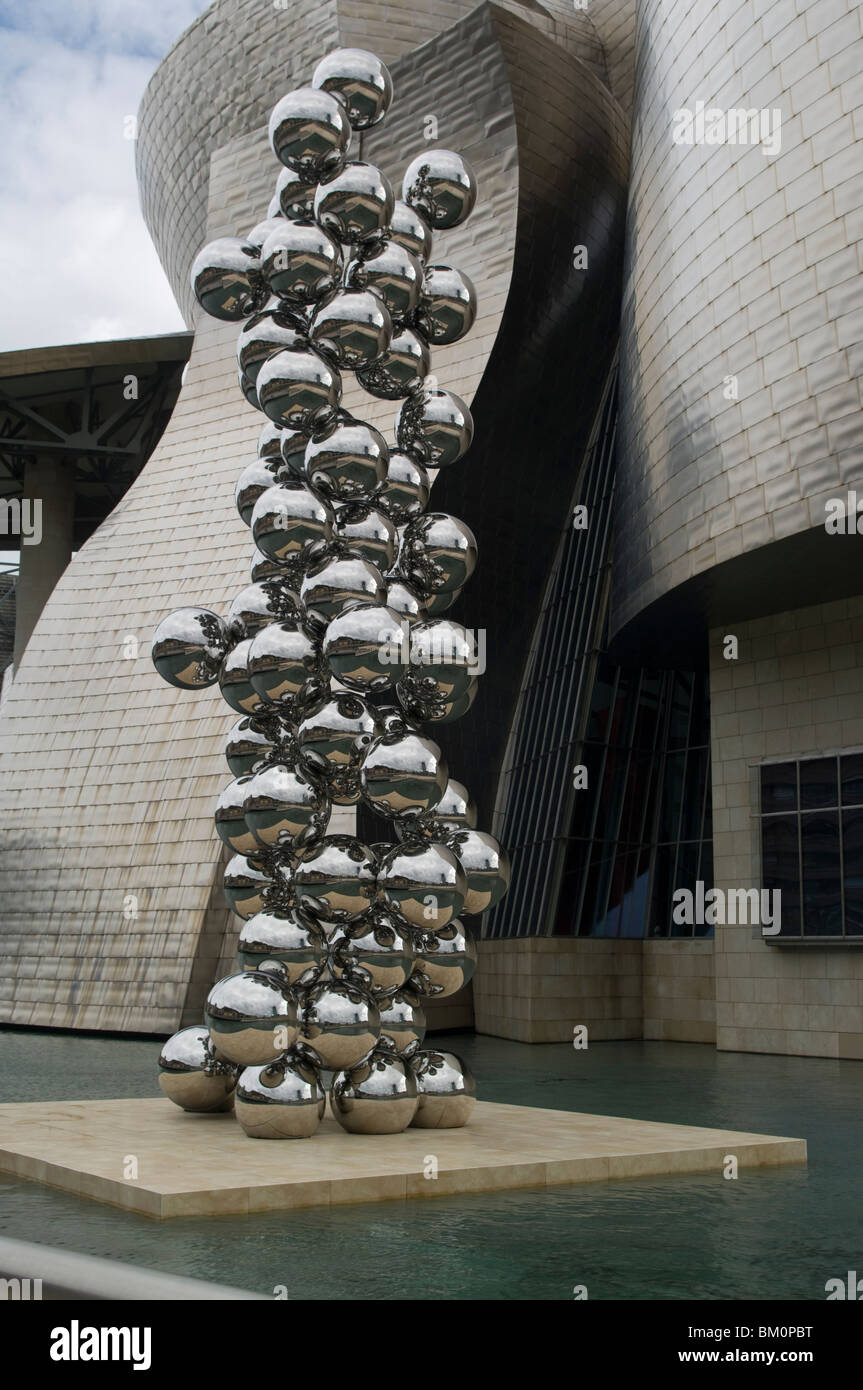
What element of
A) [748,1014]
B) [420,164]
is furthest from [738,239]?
[748,1014]

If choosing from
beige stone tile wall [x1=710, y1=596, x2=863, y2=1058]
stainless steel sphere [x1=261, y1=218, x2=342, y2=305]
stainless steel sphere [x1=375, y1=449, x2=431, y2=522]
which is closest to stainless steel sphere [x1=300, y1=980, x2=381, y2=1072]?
stainless steel sphere [x1=375, y1=449, x2=431, y2=522]

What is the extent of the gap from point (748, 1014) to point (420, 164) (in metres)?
12.0

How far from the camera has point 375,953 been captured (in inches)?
300

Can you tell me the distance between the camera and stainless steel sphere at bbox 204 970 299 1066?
23.4 feet

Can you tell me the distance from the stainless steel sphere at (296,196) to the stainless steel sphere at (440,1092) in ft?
17.5

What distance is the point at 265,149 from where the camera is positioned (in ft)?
77.8

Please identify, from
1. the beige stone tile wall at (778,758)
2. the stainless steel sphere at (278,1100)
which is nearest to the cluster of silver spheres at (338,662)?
the stainless steel sphere at (278,1100)

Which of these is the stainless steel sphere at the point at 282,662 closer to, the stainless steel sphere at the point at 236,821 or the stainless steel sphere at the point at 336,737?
the stainless steel sphere at the point at 336,737

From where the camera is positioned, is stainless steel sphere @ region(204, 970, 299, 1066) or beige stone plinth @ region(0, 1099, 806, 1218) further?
stainless steel sphere @ region(204, 970, 299, 1066)

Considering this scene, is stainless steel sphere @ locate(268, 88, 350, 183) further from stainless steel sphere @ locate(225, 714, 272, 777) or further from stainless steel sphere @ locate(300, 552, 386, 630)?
stainless steel sphere @ locate(225, 714, 272, 777)

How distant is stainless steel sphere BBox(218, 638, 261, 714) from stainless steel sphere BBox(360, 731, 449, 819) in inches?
35.1

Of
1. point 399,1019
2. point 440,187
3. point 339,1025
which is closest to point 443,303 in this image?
point 440,187

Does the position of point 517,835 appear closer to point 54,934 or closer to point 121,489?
point 54,934

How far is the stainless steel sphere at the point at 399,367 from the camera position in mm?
8859
